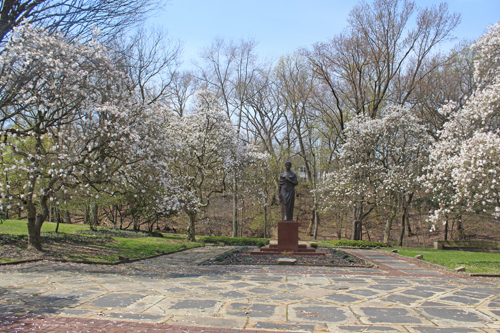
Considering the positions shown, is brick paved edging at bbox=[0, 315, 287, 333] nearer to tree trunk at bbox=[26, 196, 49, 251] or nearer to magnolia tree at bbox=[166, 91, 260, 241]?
tree trunk at bbox=[26, 196, 49, 251]

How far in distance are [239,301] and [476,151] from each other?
8.93 metres

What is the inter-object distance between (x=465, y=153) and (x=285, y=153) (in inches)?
766

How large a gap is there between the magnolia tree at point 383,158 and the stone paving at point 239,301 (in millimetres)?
10610

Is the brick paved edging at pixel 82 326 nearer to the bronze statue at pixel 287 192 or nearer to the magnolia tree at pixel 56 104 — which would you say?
the magnolia tree at pixel 56 104

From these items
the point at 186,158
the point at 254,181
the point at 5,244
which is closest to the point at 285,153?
the point at 254,181

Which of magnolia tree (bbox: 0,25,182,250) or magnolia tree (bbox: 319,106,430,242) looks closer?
magnolia tree (bbox: 0,25,182,250)

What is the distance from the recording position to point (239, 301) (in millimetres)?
5426

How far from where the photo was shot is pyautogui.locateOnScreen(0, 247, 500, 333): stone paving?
429cm

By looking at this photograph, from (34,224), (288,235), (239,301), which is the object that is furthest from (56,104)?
(288,235)

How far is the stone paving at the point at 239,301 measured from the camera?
4.29 m

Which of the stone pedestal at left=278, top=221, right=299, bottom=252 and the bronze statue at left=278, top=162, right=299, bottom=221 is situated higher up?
the bronze statue at left=278, top=162, right=299, bottom=221

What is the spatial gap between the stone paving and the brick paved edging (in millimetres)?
12

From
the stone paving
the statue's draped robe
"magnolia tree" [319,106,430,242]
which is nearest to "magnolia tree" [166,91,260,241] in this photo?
the statue's draped robe

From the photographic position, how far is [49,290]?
18.7 feet
